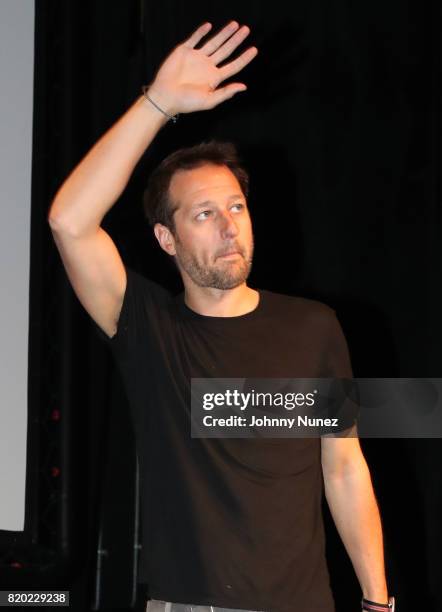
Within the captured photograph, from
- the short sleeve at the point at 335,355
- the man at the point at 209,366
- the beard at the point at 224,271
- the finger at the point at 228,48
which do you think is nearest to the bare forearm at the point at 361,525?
the man at the point at 209,366

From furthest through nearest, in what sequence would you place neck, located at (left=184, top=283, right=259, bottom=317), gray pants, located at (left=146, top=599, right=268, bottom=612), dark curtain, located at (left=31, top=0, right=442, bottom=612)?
dark curtain, located at (left=31, top=0, right=442, bottom=612)
neck, located at (left=184, top=283, right=259, bottom=317)
gray pants, located at (left=146, top=599, right=268, bottom=612)

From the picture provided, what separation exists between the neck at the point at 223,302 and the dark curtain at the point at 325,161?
3.04ft

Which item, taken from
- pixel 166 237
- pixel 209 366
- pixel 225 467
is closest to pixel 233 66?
pixel 166 237

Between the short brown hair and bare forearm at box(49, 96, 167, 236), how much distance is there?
333 mm

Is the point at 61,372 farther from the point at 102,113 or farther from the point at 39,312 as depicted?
the point at 102,113

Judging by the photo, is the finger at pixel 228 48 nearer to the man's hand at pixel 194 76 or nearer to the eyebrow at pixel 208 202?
the man's hand at pixel 194 76

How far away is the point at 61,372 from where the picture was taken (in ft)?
8.66

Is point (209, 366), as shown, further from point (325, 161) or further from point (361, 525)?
point (325, 161)

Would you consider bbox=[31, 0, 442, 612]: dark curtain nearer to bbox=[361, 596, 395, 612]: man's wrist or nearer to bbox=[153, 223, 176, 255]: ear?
bbox=[153, 223, 176, 255]: ear

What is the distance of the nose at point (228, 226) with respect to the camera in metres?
1.83

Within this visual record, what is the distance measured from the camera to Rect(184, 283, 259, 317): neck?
1.85 metres

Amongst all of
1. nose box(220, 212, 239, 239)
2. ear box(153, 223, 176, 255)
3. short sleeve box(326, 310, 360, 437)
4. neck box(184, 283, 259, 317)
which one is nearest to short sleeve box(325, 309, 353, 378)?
short sleeve box(326, 310, 360, 437)

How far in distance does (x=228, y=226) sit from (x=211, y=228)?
0.18 feet

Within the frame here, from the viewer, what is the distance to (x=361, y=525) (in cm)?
177
